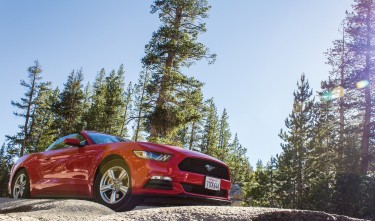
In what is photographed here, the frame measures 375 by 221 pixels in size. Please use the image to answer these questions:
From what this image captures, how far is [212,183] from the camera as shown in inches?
210

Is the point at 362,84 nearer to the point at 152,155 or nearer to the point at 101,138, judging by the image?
the point at 101,138

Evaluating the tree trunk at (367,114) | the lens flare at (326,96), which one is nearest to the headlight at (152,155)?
the tree trunk at (367,114)

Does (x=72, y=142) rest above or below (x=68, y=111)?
below

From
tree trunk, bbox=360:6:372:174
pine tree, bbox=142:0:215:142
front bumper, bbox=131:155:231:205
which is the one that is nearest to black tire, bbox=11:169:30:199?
front bumper, bbox=131:155:231:205

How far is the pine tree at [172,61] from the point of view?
19422 mm

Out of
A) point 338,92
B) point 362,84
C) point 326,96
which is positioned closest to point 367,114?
point 362,84

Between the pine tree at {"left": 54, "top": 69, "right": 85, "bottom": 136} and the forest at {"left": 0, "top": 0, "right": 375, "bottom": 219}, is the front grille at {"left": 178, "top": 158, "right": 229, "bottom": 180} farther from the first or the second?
the pine tree at {"left": 54, "top": 69, "right": 85, "bottom": 136}

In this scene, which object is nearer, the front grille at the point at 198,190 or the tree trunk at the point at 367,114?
the front grille at the point at 198,190

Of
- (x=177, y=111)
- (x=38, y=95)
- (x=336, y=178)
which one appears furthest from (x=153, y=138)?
(x=38, y=95)

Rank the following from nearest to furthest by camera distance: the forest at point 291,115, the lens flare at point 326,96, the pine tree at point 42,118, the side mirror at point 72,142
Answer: the side mirror at point 72,142
the forest at point 291,115
the lens flare at point 326,96
the pine tree at point 42,118

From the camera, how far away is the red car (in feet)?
15.8

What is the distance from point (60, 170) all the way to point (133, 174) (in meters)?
1.84

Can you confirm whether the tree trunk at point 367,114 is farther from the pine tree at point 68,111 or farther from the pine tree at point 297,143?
the pine tree at point 68,111

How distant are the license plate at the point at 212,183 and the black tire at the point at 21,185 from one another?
12.4 ft
